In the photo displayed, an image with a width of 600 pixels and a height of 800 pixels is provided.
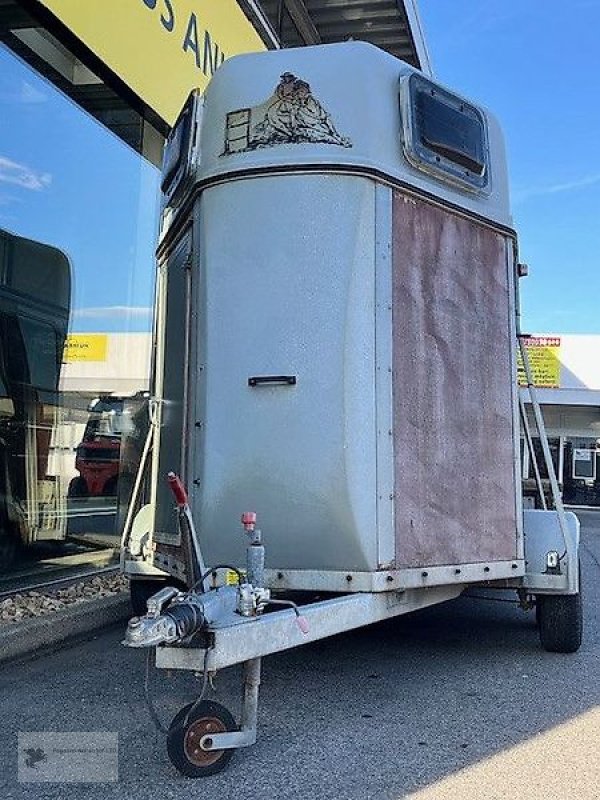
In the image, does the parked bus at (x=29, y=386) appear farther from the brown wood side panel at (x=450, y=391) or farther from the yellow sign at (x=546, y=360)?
the yellow sign at (x=546, y=360)

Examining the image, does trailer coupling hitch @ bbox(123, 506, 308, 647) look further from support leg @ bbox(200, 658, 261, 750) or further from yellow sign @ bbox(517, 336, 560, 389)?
yellow sign @ bbox(517, 336, 560, 389)

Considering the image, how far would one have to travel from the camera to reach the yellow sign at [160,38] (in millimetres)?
6051

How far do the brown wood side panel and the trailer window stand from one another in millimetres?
241

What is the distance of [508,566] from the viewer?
443 centimetres

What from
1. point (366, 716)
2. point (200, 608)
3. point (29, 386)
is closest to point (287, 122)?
point (200, 608)

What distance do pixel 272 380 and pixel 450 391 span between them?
3.16 feet

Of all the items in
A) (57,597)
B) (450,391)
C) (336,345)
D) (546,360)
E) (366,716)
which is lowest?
(366,716)

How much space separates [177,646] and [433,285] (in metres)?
2.28

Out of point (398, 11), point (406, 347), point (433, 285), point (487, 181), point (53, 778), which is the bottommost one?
point (53, 778)

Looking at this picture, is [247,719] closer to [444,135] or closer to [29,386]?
[444,135]

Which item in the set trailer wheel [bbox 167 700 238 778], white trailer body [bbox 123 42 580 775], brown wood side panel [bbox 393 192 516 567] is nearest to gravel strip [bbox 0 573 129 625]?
white trailer body [bbox 123 42 580 775]

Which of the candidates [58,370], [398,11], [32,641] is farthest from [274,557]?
[398,11]

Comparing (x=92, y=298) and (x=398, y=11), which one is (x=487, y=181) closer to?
(x=92, y=298)

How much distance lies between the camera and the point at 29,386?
22.8ft
